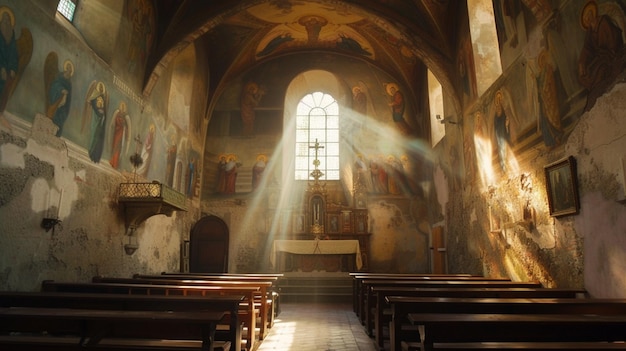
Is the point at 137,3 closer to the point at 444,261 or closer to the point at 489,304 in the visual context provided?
the point at 489,304

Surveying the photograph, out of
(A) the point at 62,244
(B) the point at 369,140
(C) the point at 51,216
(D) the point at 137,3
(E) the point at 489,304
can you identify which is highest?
(D) the point at 137,3

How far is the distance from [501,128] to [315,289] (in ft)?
21.9

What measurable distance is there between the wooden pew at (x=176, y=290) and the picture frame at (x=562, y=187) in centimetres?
460

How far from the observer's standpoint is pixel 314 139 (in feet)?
51.6

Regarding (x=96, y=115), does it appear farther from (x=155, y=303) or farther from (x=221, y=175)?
(x=221, y=175)

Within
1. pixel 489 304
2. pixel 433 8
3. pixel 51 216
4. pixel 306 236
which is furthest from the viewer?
pixel 306 236

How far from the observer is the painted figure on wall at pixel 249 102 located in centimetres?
1492

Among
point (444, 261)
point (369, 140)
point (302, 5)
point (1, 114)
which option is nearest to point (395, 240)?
point (444, 261)

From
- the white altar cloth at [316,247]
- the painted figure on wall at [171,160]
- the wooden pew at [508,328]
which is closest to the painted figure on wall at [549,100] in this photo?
the wooden pew at [508,328]

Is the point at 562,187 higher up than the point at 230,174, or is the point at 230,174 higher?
the point at 230,174

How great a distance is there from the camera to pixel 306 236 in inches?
532

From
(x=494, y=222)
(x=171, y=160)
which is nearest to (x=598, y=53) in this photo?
(x=494, y=222)

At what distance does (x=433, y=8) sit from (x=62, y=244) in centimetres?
1000

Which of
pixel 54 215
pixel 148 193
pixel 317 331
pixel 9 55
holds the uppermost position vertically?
pixel 9 55
